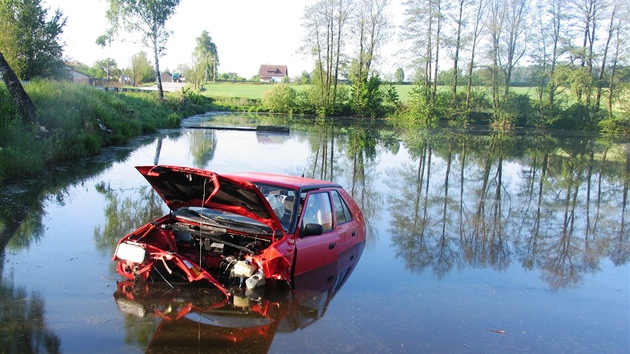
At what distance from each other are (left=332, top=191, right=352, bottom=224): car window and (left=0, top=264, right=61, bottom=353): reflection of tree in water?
4230 mm

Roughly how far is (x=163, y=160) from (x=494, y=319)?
597 inches

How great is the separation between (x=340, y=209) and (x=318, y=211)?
2.94 feet

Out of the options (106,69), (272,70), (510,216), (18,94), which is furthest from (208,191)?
(272,70)

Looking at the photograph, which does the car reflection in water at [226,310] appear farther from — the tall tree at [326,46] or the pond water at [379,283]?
the tall tree at [326,46]

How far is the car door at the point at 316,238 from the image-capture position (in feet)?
22.9

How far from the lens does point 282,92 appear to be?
2741 inches

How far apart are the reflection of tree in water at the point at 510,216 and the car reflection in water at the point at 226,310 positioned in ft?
7.57

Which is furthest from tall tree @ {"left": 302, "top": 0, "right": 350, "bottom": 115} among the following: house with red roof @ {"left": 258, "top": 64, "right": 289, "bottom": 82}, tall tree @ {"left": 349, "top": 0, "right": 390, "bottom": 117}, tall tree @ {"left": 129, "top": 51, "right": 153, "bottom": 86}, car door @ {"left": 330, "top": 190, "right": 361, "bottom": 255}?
house with red roof @ {"left": 258, "top": 64, "right": 289, "bottom": 82}

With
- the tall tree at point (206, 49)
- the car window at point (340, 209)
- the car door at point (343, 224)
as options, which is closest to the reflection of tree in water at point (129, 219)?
the car door at point (343, 224)

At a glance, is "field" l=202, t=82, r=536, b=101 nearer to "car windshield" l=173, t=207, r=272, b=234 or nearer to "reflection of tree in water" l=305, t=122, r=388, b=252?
"reflection of tree in water" l=305, t=122, r=388, b=252

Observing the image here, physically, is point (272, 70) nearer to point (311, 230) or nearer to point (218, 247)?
point (218, 247)

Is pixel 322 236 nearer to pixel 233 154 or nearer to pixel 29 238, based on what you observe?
pixel 29 238

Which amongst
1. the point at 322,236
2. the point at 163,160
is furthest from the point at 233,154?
the point at 322,236

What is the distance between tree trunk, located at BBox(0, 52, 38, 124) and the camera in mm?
16337
